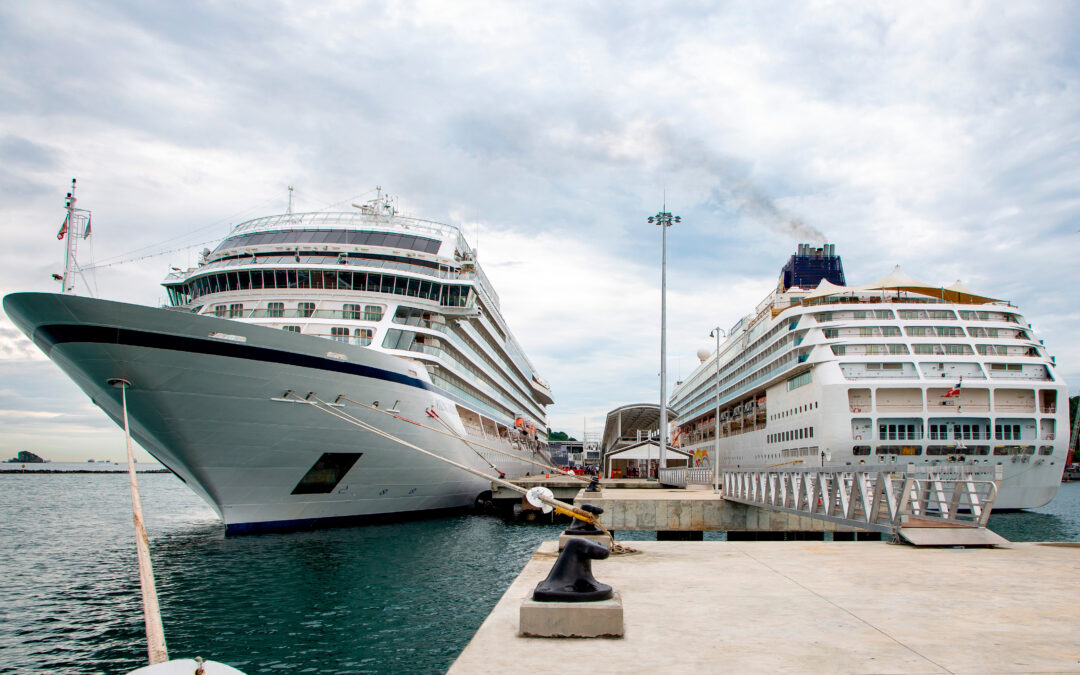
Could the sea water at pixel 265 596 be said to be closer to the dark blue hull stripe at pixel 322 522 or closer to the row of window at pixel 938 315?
the dark blue hull stripe at pixel 322 522

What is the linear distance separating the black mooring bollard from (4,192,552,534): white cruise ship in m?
17.2

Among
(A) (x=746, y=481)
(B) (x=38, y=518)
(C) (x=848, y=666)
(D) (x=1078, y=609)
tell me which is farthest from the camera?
(B) (x=38, y=518)

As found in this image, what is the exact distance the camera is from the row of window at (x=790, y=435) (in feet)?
144

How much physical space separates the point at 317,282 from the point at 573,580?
26522 mm

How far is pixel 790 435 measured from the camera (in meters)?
47.6

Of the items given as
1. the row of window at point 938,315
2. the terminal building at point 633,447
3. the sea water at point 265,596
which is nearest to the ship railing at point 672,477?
the sea water at point 265,596

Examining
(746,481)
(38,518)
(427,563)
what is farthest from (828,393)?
(38,518)

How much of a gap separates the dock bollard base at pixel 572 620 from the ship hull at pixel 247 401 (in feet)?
57.4

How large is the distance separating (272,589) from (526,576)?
1014cm

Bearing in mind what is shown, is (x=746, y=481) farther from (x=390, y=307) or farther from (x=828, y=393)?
(x=828, y=393)

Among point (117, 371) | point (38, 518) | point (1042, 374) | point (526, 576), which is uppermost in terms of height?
point (1042, 374)

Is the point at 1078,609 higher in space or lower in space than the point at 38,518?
higher

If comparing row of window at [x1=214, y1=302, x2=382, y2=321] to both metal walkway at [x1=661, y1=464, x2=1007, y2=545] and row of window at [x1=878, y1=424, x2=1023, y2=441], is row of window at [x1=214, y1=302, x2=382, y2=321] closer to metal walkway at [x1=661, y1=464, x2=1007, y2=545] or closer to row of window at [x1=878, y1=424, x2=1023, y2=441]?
metal walkway at [x1=661, y1=464, x2=1007, y2=545]

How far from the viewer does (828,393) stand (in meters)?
40.9
